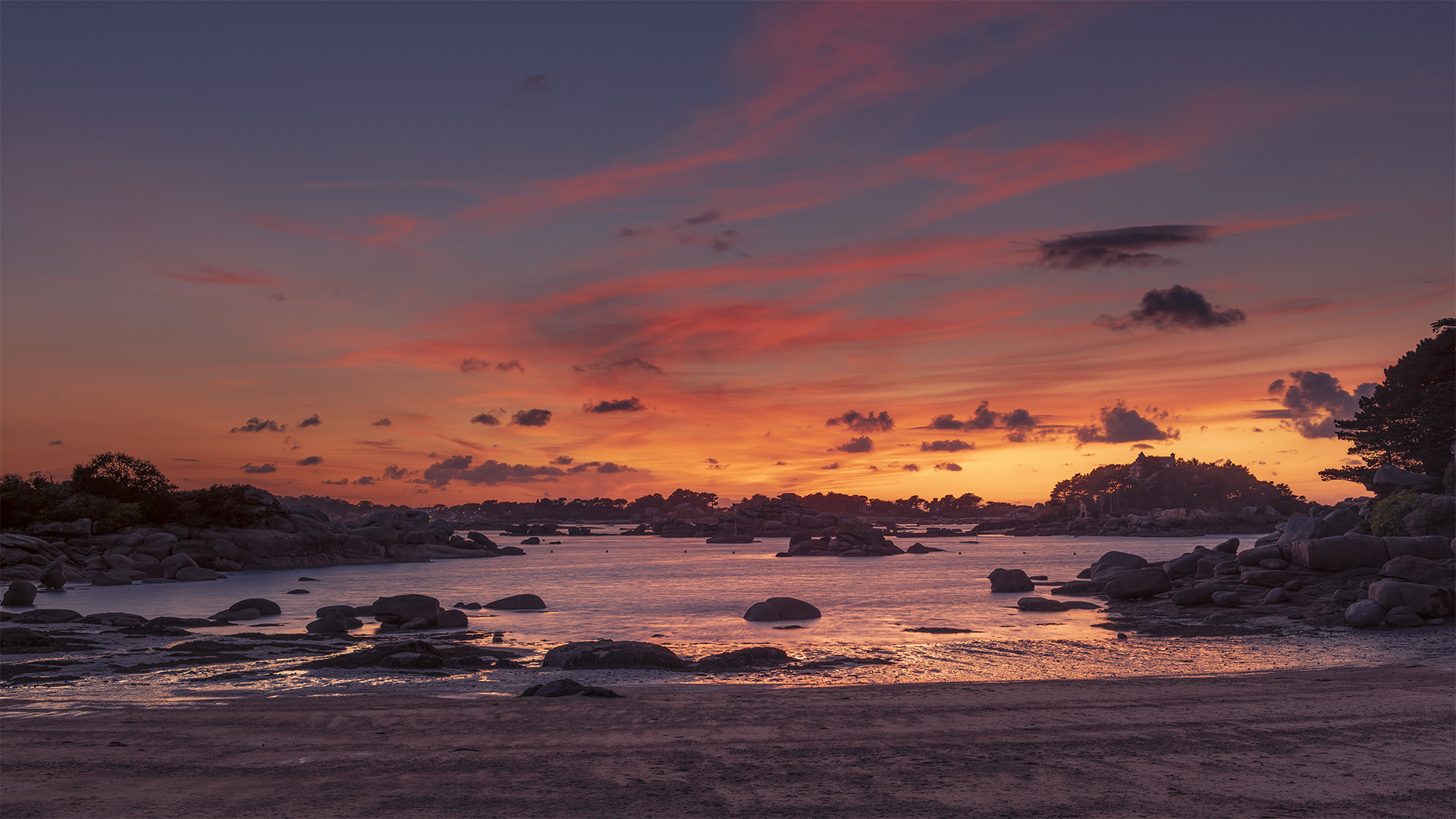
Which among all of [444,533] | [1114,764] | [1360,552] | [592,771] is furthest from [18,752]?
[444,533]

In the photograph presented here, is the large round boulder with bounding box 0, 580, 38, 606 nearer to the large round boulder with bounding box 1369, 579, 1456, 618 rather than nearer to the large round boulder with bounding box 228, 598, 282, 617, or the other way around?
the large round boulder with bounding box 228, 598, 282, 617

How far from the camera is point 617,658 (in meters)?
23.3

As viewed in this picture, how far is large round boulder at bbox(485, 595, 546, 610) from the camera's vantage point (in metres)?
43.3

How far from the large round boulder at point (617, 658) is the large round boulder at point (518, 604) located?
66.1ft

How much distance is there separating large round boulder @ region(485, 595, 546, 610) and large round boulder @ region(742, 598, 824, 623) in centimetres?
1178

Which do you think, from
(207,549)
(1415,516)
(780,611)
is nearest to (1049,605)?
(780,611)

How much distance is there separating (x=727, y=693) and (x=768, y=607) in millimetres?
21184

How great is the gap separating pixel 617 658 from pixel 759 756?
1197 centimetres

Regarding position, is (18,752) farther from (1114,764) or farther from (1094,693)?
(1094,693)

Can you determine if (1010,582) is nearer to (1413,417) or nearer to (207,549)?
(1413,417)

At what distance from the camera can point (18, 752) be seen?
39.5 ft

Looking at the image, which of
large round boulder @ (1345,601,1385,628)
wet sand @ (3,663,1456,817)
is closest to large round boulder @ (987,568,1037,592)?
large round boulder @ (1345,601,1385,628)

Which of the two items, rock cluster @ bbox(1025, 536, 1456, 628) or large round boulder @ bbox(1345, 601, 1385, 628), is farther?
rock cluster @ bbox(1025, 536, 1456, 628)

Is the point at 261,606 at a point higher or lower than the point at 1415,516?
lower
